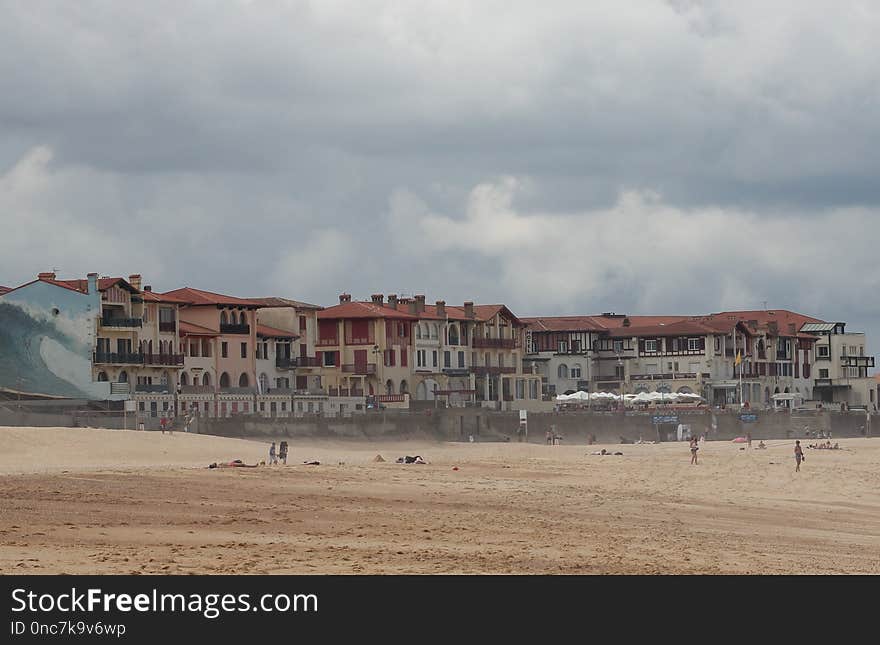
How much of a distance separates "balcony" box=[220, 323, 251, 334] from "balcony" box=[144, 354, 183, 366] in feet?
17.9

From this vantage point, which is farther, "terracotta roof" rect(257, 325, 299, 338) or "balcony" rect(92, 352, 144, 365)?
"terracotta roof" rect(257, 325, 299, 338)

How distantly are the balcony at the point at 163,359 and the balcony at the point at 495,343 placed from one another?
3013cm

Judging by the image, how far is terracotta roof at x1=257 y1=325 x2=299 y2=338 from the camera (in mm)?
90500

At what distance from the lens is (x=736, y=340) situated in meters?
118

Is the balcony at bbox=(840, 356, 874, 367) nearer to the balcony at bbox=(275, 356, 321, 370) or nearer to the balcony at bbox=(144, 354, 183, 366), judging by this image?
the balcony at bbox=(275, 356, 321, 370)

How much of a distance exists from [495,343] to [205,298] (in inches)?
1062

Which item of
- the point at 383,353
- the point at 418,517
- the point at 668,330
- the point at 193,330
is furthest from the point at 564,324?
the point at 418,517

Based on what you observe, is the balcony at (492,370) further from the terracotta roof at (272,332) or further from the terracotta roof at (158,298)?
the terracotta roof at (158,298)

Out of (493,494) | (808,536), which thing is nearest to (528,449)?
(493,494)

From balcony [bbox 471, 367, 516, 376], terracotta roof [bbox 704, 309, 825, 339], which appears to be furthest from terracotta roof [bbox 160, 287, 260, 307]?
terracotta roof [bbox 704, 309, 825, 339]

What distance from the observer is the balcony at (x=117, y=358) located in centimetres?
7825

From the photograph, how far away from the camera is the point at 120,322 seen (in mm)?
Answer: 79750
